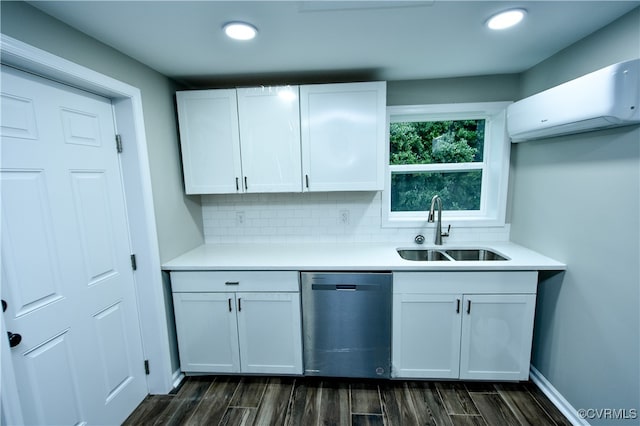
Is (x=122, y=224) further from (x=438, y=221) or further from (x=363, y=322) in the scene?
(x=438, y=221)

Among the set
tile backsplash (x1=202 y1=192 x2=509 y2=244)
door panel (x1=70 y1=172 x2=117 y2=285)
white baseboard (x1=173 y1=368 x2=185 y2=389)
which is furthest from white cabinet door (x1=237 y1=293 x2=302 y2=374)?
door panel (x1=70 y1=172 x2=117 y2=285)

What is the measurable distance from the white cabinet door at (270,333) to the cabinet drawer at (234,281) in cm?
6

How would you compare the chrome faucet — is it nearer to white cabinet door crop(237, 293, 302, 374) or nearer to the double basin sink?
the double basin sink

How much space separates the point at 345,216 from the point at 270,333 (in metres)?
1.13

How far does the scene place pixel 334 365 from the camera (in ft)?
6.20

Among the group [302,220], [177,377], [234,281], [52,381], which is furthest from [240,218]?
[52,381]

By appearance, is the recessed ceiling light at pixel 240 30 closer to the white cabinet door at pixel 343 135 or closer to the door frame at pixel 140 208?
the white cabinet door at pixel 343 135

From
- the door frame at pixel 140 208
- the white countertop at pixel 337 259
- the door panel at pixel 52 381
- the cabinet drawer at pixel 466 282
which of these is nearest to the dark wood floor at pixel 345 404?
the door frame at pixel 140 208

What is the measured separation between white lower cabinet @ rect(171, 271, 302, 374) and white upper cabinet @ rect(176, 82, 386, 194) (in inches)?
27.8

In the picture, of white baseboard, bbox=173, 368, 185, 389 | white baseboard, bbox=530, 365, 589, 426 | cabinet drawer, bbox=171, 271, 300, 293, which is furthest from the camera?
white baseboard, bbox=173, 368, 185, 389

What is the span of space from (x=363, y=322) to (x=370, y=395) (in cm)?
51

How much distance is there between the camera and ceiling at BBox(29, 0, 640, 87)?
118 centimetres

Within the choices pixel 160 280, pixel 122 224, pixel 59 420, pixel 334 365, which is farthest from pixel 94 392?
pixel 334 365

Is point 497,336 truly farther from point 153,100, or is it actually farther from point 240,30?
point 153,100
